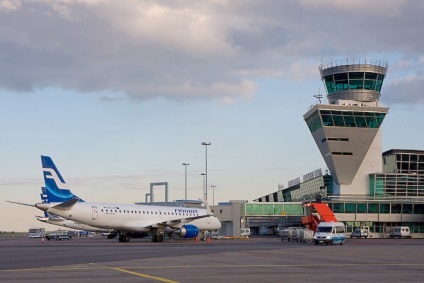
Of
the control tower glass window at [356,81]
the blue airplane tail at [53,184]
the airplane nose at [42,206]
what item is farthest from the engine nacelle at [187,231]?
the control tower glass window at [356,81]

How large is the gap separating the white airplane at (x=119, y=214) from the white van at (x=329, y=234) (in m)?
16.7

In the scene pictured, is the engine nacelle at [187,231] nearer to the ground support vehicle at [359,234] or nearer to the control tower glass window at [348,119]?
the ground support vehicle at [359,234]

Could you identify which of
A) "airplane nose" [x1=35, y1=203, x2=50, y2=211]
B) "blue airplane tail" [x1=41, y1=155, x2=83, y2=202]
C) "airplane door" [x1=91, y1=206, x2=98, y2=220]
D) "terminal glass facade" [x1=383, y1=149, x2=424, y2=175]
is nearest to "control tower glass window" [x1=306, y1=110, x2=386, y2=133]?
"terminal glass facade" [x1=383, y1=149, x2=424, y2=175]

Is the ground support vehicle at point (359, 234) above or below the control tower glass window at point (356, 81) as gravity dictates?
below

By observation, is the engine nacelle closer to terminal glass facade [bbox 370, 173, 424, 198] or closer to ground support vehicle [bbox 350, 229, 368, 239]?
ground support vehicle [bbox 350, 229, 368, 239]

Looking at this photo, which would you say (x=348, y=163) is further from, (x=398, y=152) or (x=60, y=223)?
(x=60, y=223)

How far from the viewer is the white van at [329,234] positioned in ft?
195

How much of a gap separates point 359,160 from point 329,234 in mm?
51465

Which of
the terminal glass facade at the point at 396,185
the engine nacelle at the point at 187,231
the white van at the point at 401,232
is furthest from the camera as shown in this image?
the terminal glass facade at the point at 396,185

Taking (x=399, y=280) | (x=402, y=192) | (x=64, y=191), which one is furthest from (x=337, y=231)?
(x=402, y=192)

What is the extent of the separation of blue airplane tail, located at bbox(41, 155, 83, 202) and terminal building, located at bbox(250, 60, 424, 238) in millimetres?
50734

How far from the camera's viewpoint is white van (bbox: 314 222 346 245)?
2335 inches

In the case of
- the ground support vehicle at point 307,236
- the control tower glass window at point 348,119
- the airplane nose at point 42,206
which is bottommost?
the ground support vehicle at point 307,236

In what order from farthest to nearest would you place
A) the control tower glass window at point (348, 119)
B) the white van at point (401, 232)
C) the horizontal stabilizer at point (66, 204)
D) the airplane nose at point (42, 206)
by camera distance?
the control tower glass window at point (348, 119)
the white van at point (401, 232)
the horizontal stabilizer at point (66, 204)
the airplane nose at point (42, 206)
